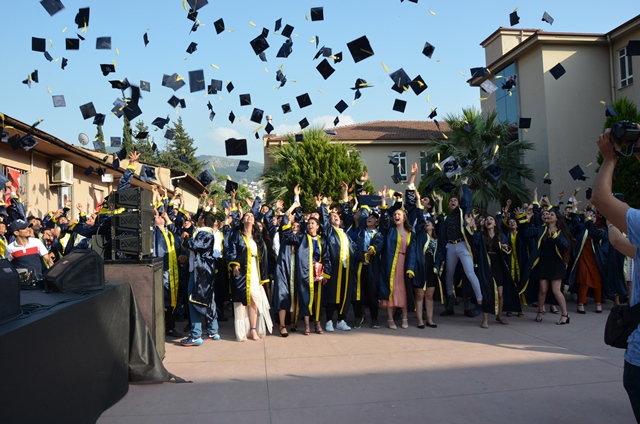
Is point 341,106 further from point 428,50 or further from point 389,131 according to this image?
point 389,131

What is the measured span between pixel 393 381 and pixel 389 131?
36838mm

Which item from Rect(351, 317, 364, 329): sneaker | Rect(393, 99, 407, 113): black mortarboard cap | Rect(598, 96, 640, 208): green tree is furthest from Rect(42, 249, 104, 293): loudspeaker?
Rect(598, 96, 640, 208): green tree

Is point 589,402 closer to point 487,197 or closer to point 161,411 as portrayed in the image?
point 161,411

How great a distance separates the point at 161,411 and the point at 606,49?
26730mm

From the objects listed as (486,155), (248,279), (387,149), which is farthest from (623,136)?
(387,149)

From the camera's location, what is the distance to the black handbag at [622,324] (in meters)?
2.77

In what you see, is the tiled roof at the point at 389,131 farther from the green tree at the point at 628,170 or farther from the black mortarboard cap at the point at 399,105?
the black mortarboard cap at the point at 399,105

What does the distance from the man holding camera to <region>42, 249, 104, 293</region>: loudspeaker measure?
3.97m

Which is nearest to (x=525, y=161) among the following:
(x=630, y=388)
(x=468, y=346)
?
(x=468, y=346)

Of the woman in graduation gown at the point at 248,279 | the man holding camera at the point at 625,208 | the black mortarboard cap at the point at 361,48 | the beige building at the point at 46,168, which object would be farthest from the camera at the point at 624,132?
the beige building at the point at 46,168

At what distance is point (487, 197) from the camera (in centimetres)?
2139

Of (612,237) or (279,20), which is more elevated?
(279,20)

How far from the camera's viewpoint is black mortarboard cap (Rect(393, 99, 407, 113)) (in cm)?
1188

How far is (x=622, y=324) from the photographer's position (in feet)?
9.28
